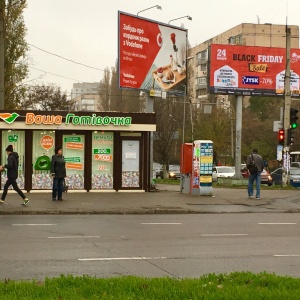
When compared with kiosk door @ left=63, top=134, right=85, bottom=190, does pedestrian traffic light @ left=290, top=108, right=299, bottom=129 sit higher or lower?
higher

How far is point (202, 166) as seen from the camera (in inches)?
950

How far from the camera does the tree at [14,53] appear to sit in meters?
35.8

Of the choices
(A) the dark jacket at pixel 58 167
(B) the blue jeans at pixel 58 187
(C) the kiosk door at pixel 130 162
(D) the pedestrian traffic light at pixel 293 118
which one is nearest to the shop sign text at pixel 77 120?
(C) the kiosk door at pixel 130 162

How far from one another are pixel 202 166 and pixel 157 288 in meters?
16.9

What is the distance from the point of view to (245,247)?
1208 cm

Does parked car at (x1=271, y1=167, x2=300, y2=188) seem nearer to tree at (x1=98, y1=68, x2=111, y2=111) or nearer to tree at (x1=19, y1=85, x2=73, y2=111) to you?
tree at (x1=19, y1=85, x2=73, y2=111)

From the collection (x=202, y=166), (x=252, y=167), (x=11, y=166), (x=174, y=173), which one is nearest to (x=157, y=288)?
(x=11, y=166)

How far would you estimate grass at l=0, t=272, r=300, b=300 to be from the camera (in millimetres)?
6984

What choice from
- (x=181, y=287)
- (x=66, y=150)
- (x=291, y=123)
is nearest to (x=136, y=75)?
(x=66, y=150)

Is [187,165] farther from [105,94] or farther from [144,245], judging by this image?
[105,94]

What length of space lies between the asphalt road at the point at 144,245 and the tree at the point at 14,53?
19.7 m

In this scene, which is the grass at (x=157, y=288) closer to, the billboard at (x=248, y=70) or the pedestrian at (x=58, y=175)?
the pedestrian at (x=58, y=175)

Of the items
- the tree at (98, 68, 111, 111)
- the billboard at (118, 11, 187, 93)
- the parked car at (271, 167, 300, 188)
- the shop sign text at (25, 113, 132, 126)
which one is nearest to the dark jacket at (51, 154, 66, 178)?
the shop sign text at (25, 113, 132, 126)

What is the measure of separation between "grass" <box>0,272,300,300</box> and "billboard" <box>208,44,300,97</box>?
95.0 feet
